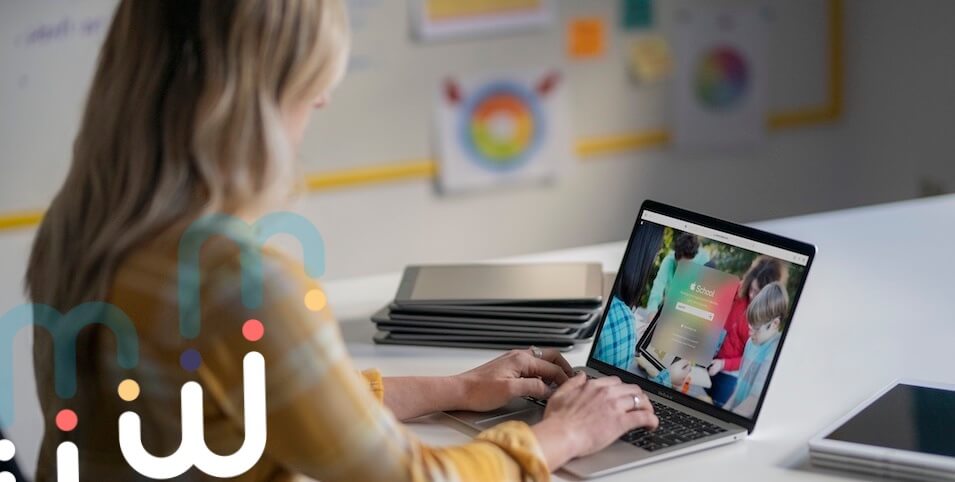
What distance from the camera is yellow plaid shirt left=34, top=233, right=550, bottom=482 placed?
3.26 feet

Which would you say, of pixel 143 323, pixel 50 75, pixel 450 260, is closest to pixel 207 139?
pixel 143 323

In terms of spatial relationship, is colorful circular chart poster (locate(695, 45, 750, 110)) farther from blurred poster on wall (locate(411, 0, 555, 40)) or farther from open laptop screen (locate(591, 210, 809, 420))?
open laptop screen (locate(591, 210, 809, 420))

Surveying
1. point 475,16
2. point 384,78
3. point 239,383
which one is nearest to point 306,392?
point 239,383

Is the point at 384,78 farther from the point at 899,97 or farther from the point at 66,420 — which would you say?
the point at 66,420

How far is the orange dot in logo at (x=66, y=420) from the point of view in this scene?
43.6 inches

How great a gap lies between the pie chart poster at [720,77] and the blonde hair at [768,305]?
2289 mm

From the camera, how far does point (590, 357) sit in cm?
145

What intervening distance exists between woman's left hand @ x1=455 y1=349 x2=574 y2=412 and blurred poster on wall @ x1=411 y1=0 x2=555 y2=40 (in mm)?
1864

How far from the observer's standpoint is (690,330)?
1.33 metres

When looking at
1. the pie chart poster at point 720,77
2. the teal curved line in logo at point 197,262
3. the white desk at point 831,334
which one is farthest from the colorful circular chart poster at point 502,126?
the teal curved line in logo at point 197,262

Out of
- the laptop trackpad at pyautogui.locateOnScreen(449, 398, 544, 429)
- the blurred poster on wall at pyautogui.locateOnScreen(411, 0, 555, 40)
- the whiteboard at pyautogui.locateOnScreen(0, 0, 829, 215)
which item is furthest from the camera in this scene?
the blurred poster on wall at pyautogui.locateOnScreen(411, 0, 555, 40)

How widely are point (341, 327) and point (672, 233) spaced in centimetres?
55

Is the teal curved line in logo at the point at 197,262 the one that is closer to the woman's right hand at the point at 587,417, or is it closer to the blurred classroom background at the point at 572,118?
the woman's right hand at the point at 587,417

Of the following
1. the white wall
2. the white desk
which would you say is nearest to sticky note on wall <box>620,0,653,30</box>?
the white wall
